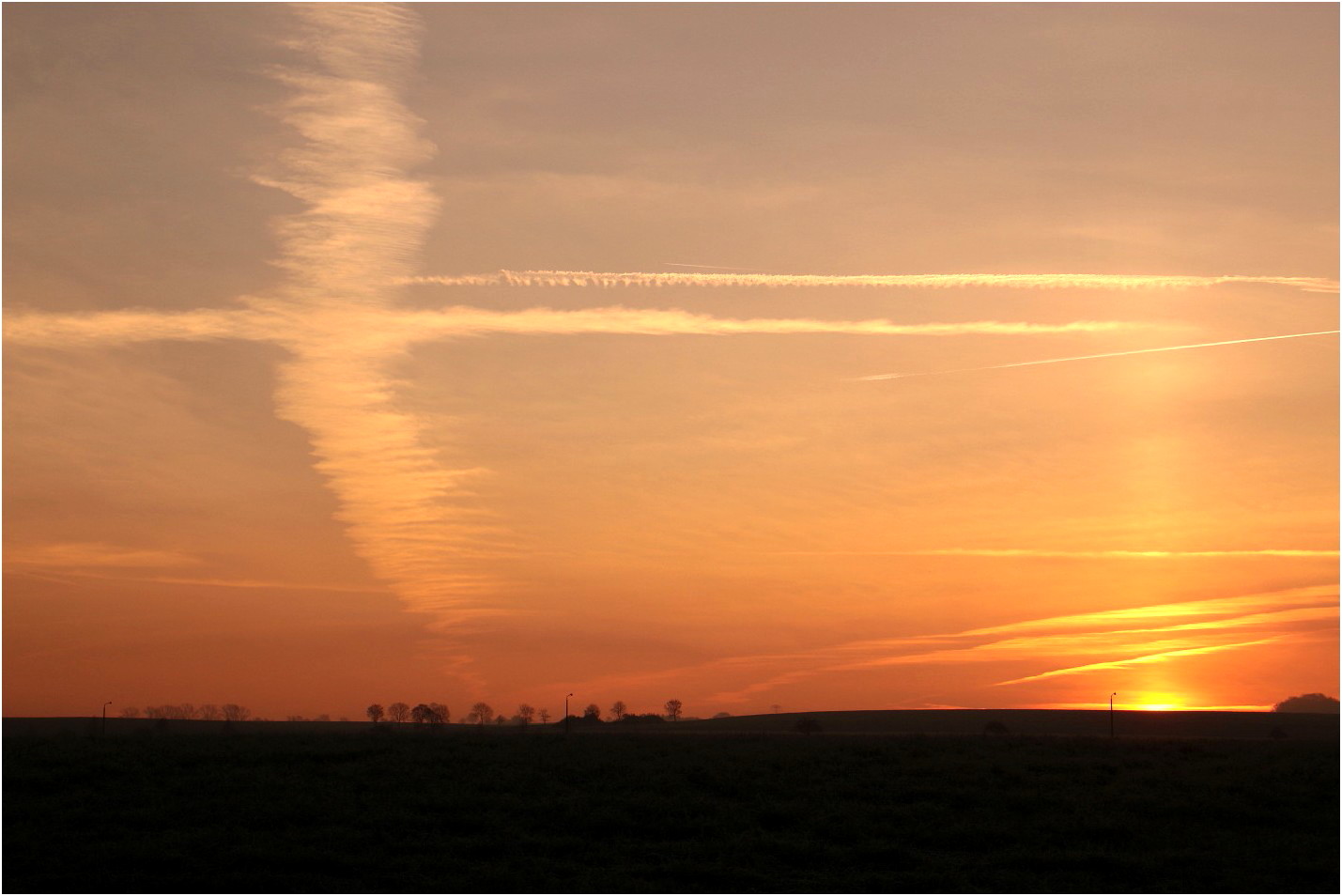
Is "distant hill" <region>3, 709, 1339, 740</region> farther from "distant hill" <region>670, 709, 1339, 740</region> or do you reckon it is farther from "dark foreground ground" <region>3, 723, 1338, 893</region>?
"dark foreground ground" <region>3, 723, 1338, 893</region>

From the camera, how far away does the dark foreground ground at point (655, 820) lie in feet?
95.8

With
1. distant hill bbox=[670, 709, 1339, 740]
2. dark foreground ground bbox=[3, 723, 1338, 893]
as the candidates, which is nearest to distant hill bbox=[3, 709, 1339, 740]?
distant hill bbox=[670, 709, 1339, 740]

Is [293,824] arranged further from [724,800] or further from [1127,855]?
[1127,855]

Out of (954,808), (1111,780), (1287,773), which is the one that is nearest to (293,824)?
(954,808)

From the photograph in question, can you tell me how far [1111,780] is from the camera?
44406 mm

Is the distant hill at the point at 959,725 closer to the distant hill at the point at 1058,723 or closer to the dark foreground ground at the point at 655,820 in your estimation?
the distant hill at the point at 1058,723

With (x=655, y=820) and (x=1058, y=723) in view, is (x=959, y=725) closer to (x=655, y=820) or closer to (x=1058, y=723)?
(x=1058, y=723)

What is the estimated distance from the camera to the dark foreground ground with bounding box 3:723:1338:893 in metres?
29.2

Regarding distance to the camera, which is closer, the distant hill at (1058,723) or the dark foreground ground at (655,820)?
the dark foreground ground at (655,820)

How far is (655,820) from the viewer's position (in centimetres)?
3600

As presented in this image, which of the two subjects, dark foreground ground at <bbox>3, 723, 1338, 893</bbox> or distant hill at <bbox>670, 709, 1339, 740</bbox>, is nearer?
dark foreground ground at <bbox>3, 723, 1338, 893</bbox>

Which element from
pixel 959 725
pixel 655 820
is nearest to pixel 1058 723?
pixel 959 725

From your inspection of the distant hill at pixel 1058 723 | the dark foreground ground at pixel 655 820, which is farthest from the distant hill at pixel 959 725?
the dark foreground ground at pixel 655 820

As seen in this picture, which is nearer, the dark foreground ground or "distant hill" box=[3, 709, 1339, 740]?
the dark foreground ground
